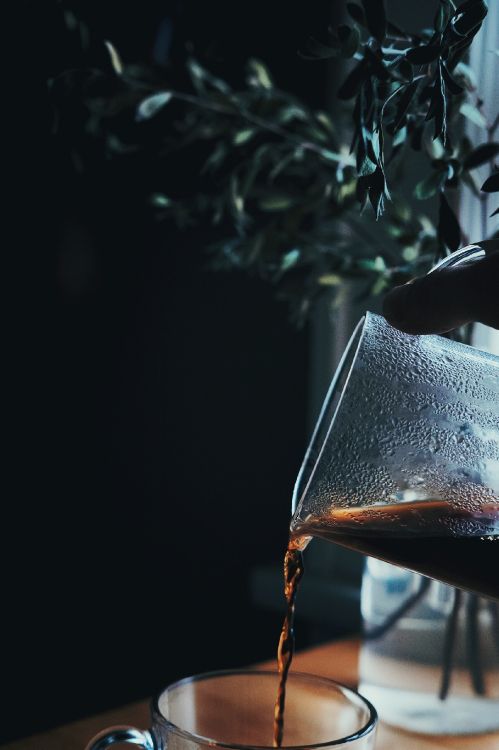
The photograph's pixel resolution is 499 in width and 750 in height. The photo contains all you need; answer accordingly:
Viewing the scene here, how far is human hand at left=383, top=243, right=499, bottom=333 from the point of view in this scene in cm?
55

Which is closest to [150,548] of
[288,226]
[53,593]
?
[53,593]

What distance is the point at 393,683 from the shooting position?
2.77 feet

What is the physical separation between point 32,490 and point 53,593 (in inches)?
8.0

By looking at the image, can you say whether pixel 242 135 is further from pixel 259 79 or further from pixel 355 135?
pixel 355 135

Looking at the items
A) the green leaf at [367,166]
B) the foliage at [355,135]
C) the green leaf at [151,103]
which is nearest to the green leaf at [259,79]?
the foliage at [355,135]

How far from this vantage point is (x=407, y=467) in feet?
1.89

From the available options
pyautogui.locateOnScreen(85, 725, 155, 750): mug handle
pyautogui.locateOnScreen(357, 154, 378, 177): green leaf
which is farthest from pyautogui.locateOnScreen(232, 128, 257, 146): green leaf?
pyautogui.locateOnScreen(85, 725, 155, 750): mug handle

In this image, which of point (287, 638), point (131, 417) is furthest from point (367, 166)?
point (131, 417)

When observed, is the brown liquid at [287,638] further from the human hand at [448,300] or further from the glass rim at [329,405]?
the human hand at [448,300]

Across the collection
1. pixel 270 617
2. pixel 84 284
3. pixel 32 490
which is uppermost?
pixel 84 284

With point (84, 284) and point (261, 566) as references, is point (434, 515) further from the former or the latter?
point (261, 566)

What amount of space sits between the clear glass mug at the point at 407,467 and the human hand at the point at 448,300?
16 mm

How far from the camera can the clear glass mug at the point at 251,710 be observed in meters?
0.55

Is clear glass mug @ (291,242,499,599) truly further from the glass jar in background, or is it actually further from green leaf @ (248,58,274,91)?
green leaf @ (248,58,274,91)
